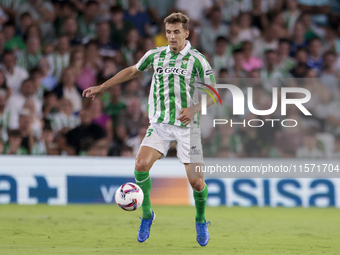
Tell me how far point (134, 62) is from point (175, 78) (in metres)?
5.65

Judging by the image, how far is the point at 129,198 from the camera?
18.2 feet

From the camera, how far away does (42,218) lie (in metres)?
8.03

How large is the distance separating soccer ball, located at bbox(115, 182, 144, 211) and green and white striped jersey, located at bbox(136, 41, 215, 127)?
845mm

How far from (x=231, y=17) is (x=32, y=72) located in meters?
4.95

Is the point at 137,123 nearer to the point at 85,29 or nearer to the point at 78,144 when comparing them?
the point at 78,144

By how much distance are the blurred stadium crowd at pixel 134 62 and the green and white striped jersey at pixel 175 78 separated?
375cm

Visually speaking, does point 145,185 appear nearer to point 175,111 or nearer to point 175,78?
point 175,111

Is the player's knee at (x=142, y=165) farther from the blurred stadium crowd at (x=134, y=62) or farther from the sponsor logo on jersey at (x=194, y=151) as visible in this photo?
the blurred stadium crowd at (x=134, y=62)

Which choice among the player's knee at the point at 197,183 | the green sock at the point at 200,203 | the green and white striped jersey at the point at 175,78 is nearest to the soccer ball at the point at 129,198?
the player's knee at the point at 197,183

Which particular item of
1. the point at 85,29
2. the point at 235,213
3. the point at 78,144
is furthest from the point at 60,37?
the point at 235,213

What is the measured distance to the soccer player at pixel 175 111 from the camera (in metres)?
5.84

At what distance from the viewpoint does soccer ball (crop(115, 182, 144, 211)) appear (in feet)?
18.1

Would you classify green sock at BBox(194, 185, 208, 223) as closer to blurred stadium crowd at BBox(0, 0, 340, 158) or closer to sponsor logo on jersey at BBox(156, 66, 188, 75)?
sponsor logo on jersey at BBox(156, 66, 188, 75)

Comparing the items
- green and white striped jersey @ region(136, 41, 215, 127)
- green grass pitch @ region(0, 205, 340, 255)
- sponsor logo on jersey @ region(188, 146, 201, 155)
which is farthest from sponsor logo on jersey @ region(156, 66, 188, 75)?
green grass pitch @ region(0, 205, 340, 255)
